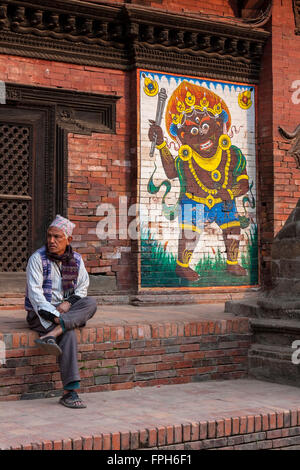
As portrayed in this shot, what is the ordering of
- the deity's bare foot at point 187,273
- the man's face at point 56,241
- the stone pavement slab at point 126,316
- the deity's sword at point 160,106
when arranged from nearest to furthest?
1. the man's face at point 56,241
2. the stone pavement slab at point 126,316
3. the deity's sword at point 160,106
4. the deity's bare foot at point 187,273

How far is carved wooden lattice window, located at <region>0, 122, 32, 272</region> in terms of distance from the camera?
980cm

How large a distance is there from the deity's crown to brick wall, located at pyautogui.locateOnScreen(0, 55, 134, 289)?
735 millimetres

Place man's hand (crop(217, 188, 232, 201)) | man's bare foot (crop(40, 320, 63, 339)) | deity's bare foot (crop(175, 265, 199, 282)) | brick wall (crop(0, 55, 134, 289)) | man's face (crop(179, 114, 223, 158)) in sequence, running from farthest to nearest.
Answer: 1. man's hand (crop(217, 188, 232, 201))
2. man's face (crop(179, 114, 223, 158))
3. deity's bare foot (crop(175, 265, 199, 282))
4. brick wall (crop(0, 55, 134, 289))
5. man's bare foot (crop(40, 320, 63, 339))

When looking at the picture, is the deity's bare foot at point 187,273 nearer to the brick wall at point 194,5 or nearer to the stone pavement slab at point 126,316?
the stone pavement slab at point 126,316

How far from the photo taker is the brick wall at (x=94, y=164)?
10000 millimetres

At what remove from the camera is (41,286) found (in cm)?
615

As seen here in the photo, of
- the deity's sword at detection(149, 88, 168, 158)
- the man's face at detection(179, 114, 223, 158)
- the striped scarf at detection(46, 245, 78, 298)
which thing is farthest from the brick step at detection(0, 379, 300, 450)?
the man's face at detection(179, 114, 223, 158)

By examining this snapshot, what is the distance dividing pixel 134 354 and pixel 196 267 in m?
4.27

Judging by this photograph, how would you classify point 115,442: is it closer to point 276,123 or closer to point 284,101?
point 276,123

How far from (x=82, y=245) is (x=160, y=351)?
3587 mm

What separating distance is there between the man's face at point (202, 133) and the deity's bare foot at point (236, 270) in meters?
1.92

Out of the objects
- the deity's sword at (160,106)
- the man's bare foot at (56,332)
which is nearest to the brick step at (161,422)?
the man's bare foot at (56,332)

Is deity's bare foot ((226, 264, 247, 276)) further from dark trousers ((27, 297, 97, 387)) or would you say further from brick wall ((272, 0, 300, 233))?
dark trousers ((27, 297, 97, 387))

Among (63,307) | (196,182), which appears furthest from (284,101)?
(63,307)
